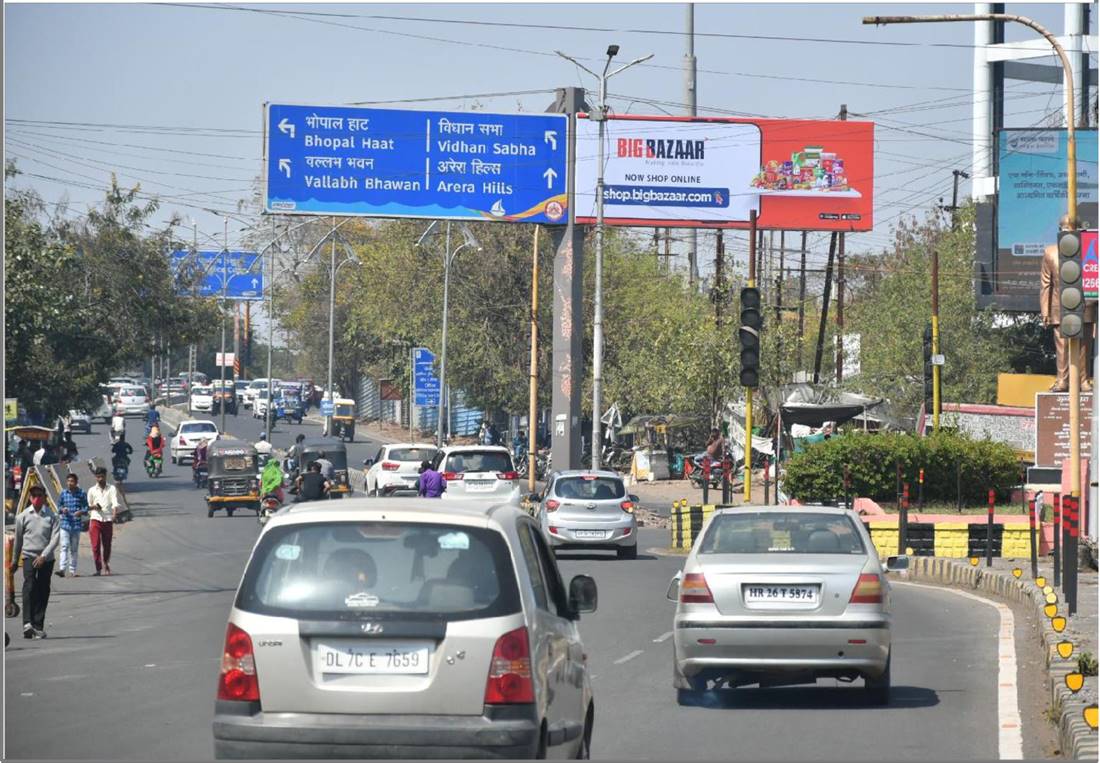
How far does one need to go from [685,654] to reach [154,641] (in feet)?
23.0

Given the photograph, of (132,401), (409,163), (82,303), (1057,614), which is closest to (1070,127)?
(1057,614)

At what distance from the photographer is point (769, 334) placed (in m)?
54.2

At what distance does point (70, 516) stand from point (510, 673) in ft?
62.4

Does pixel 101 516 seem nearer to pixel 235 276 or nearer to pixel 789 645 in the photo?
pixel 789 645

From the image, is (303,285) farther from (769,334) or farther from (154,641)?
(154,641)

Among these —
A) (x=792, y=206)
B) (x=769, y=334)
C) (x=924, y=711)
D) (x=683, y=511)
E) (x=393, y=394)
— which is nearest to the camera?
(x=924, y=711)

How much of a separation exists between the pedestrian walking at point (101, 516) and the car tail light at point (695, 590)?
50.9 ft

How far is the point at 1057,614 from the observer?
16.4 meters

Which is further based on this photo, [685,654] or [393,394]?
[393,394]

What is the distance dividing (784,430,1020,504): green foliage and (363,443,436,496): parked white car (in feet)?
43.9

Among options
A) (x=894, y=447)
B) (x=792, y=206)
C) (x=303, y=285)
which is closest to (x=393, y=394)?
(x=303, y=285)

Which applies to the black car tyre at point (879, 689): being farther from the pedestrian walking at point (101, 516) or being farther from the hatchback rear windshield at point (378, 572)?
the pedestrian walking at point (101, 516)

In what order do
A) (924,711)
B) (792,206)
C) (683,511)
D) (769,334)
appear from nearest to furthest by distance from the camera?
(924,711), (683,511), (792,206), (769,334)

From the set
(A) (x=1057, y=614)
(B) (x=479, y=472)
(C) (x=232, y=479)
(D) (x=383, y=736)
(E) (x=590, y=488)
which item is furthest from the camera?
(C) (x=232, y=479)
